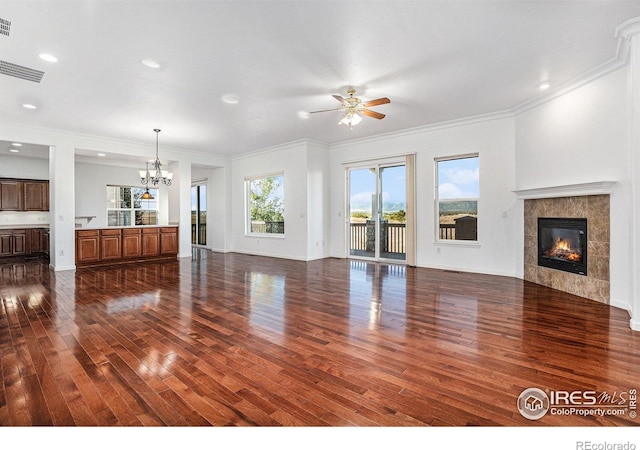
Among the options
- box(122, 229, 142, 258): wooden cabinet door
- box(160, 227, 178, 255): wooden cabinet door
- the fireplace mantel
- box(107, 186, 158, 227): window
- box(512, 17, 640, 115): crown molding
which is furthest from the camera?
box(107, 186, 158, 227): window

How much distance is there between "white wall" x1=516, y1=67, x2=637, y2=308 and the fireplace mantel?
4.6 inches

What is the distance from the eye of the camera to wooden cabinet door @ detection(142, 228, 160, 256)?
320 inches

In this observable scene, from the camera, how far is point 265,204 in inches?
361

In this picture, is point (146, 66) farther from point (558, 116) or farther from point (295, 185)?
point (558, 116)

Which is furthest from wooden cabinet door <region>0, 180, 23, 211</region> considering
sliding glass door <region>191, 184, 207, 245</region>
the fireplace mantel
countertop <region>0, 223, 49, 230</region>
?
the fireplace mantel

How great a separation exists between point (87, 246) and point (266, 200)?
14.1ft

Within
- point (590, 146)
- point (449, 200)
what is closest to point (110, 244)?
point (449, 200)

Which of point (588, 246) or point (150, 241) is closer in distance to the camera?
point (588, 246)

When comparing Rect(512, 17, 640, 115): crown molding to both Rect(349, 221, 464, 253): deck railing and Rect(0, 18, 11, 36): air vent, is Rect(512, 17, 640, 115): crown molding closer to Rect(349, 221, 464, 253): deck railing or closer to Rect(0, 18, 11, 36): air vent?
Rect(349, 221, 464, 253): deck railing

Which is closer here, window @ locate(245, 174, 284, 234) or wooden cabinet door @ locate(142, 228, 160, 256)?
wooden cabinet door @ locate(142, 228, 160, 256)

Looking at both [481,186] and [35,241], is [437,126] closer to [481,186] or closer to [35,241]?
[481,186]

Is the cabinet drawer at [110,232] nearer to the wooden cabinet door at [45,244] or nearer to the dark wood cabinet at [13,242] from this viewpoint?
the wooden cabinet door at [45,244]

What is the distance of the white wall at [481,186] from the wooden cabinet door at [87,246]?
658 cm
